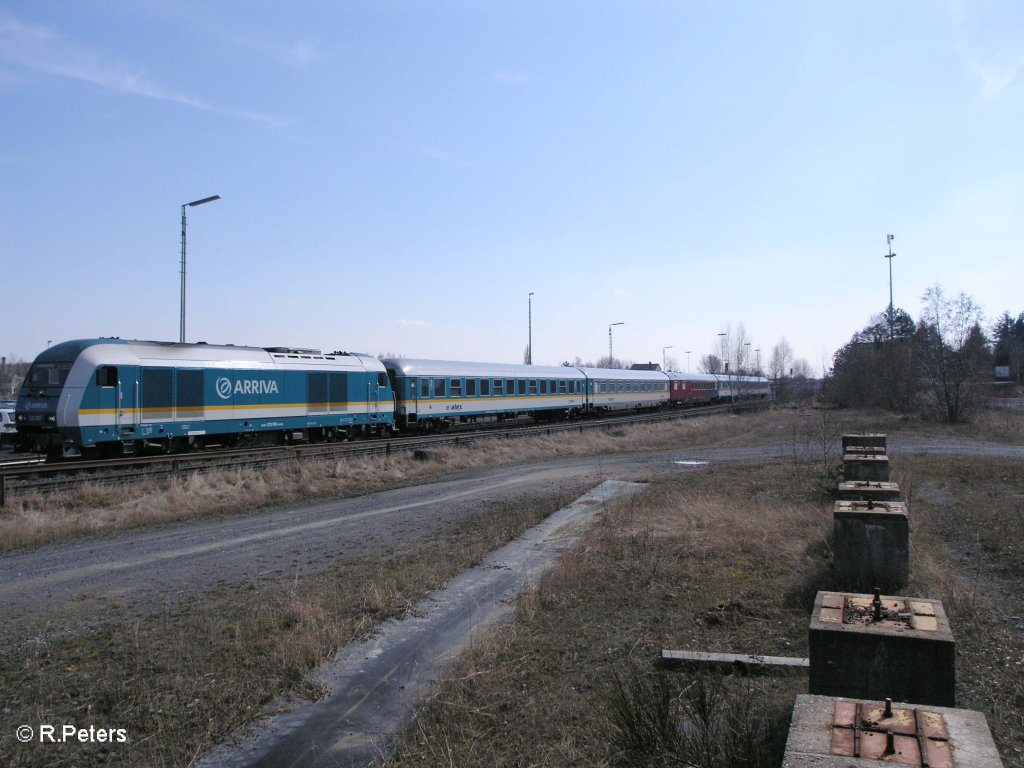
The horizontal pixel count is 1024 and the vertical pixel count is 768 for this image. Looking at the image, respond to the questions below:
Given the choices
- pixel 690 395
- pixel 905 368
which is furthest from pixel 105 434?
pixel 690 395

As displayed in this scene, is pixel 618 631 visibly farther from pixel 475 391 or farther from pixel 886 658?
pixel 475 391

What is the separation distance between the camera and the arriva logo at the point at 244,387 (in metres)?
21.4

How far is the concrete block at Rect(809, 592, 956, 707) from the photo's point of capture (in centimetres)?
382

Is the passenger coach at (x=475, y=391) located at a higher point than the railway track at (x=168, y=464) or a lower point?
higher

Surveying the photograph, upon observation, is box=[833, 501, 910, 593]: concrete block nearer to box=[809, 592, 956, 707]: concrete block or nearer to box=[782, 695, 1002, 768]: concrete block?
box=[809, 592, 956, 707]: concrete block

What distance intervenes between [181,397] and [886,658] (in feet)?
65.4

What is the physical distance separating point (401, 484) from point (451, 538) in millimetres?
7544

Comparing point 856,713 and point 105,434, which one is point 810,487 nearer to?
point 856,713

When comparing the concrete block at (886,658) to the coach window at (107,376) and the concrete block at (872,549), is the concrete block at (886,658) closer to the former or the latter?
the concrete block at (872,549)

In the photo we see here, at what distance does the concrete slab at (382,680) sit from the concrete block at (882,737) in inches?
109

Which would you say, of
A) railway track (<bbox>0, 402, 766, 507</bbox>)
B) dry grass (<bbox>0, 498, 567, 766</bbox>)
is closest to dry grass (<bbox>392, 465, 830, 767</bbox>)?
dry grass (<bbox>0, 498, 567, 766</bbox>)

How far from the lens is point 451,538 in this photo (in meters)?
11.5

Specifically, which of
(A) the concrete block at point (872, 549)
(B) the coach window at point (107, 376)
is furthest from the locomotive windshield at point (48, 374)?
(A) the concrete block at point (872, 549)

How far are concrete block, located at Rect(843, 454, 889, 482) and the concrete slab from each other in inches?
217
